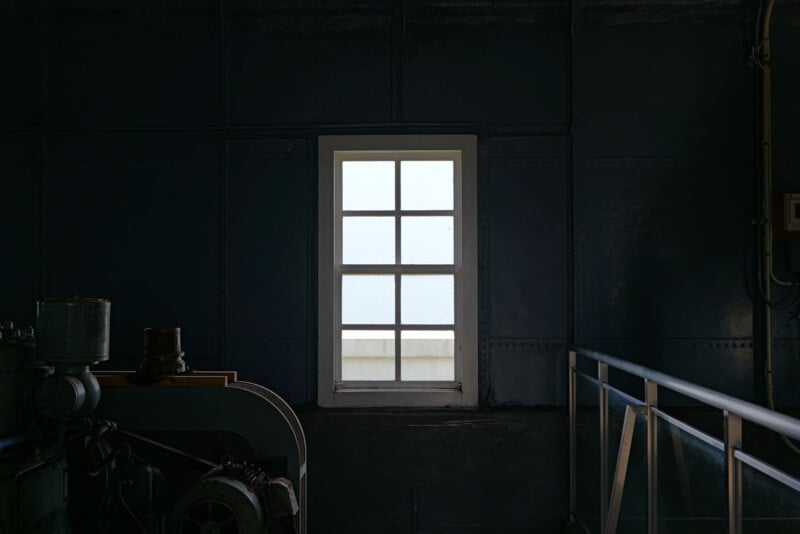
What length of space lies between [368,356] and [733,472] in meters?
2.69

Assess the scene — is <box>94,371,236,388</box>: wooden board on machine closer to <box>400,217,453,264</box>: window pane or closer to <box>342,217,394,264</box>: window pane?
<box>342,217,394,264</box>: window pane

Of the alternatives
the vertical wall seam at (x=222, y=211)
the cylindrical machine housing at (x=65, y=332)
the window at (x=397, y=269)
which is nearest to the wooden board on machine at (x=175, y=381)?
the cylindrical machine housing at (x=65, y=332)

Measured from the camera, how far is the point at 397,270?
4.05 meters

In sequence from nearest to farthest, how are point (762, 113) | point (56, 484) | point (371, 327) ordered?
point (56, 484) < point (762, 113) < point (371, 327)

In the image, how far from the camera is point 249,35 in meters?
3.95

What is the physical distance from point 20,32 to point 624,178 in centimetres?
453

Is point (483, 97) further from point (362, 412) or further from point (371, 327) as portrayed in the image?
point (362, 412)

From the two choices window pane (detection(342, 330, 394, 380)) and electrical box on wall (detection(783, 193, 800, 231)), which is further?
window pane (detection(342, 330, 394, 380))

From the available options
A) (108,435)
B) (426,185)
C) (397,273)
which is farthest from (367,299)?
(108,435)

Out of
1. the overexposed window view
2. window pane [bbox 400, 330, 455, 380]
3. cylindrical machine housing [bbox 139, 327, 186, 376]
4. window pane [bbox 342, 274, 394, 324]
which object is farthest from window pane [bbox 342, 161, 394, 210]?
cylindrical machine housing [bbox 139, 327, 186, 376]

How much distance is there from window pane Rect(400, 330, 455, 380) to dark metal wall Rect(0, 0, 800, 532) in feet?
1.09

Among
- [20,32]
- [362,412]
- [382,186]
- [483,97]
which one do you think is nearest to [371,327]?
[362,412]

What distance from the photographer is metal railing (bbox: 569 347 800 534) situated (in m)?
1.55

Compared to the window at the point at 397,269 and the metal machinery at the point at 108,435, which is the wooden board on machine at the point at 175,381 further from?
the window at the point at 397,269
